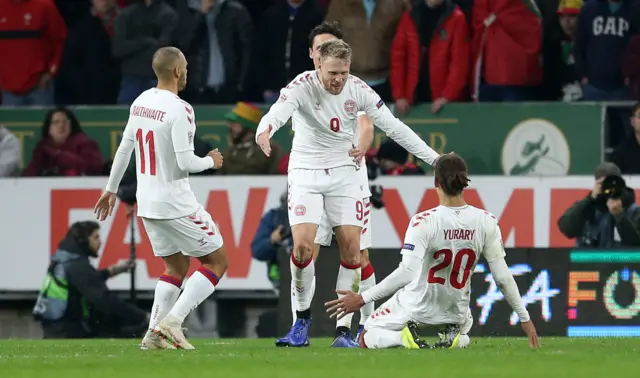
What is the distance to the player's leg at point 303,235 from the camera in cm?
1134

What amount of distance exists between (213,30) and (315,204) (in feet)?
24.5

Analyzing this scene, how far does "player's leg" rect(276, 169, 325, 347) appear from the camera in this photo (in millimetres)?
11344

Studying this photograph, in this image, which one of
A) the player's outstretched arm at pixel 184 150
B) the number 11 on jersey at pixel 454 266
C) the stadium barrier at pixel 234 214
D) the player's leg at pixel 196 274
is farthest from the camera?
the stadium barrier at pixel 234 214

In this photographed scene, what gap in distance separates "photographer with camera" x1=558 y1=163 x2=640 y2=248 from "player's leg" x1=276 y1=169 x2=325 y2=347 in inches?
163

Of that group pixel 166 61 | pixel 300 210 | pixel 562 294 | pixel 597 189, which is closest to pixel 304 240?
pixel 300 210

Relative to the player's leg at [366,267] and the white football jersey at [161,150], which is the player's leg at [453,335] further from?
the white football jersey at [161,150]

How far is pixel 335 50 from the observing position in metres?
11.0

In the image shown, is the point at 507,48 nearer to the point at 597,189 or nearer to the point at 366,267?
the point at 597,189

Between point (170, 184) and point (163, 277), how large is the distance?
76cm

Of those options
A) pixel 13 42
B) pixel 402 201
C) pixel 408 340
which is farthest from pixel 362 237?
pixel 13 42

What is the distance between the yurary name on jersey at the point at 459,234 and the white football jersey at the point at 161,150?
1.83 metres

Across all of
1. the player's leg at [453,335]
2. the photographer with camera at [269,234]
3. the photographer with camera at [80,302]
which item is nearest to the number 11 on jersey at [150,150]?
the player's leg at [453,335]

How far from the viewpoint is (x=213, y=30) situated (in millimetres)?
18484

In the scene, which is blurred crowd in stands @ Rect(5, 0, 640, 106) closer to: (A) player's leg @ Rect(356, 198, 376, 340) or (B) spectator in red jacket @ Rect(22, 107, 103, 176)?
(B) spectator in red jacket @ Rect(22, 107, 103, 176)
